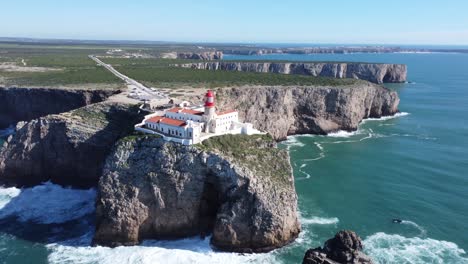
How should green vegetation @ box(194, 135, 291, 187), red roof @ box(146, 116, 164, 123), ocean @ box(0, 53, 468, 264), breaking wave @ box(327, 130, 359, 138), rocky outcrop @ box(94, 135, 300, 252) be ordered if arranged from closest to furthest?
ocean @ box(0, 53, 468, 264), rocky outcrop @ box(94, 135, 300, 252), green vegetation @ box(194, 135, 291, 187), red roof @ box(146, 116, 164, 123), breaking wave @ box(327, 130, 359, 138)

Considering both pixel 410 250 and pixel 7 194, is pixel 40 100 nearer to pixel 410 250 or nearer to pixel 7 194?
pixel 7 194

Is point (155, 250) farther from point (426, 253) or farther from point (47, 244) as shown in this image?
point (426, 253)

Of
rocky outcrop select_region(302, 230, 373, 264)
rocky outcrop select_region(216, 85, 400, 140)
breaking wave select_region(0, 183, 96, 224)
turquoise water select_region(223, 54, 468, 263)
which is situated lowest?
breaking wave select_region(0, 183, 96, 224)

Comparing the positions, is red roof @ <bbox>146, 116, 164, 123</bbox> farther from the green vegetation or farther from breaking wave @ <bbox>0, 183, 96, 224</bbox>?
breaking wave @ <bbox>0, 183, 96, 224</bbox>

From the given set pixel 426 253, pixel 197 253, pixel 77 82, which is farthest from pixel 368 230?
pixel 77 82

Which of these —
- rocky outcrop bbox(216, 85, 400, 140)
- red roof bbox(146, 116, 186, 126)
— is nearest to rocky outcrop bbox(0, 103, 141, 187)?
red roof bbox(146, 116, 186, 126)

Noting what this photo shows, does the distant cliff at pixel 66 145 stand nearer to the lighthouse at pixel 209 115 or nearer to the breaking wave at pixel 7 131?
the lighthouse at pixel 209 115

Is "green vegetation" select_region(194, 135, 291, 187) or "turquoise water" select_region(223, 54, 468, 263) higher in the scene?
"green vegetation" select_region(194, 135, 291, 187)

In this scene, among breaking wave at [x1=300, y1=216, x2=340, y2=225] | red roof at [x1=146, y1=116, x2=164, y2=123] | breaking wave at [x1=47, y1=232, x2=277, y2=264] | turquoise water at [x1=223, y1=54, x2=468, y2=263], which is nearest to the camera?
breaking wave at [x1=47, y1=232, x2=277, y2=264]
